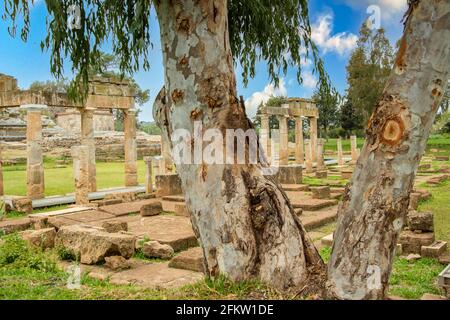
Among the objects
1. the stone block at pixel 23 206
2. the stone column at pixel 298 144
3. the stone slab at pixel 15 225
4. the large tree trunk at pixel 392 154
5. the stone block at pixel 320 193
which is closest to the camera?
the large tree trunk at pixel 392 154

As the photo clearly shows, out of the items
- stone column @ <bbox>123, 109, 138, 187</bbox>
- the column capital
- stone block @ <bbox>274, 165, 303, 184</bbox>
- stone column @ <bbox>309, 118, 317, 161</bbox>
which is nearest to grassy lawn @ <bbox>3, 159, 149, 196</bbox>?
stone column @ <bbox>123, 109, 138, 187</bbox>

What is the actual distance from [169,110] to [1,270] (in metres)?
3.47

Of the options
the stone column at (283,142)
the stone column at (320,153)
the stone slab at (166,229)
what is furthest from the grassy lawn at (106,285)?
the stone column at (320,153)

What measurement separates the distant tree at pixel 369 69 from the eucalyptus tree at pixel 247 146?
3421 cm

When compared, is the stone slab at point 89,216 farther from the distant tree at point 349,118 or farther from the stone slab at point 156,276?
the distant tree at point 349,118

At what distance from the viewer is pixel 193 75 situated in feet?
12.7

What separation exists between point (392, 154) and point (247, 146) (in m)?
1.33

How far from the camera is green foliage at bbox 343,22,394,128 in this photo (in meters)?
36.9

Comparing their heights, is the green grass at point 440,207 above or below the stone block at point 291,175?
below

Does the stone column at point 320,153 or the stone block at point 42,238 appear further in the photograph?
the stone column at point 320,153

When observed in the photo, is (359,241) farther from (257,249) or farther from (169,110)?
(169,110)

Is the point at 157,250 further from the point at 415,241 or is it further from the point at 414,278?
the point at 415,241

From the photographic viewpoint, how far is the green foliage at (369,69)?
121 ft

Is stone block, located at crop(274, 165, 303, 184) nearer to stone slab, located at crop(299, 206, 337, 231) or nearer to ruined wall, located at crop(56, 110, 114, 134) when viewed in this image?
Result: stone slab, located at crop(299, 206, 337, 231)
